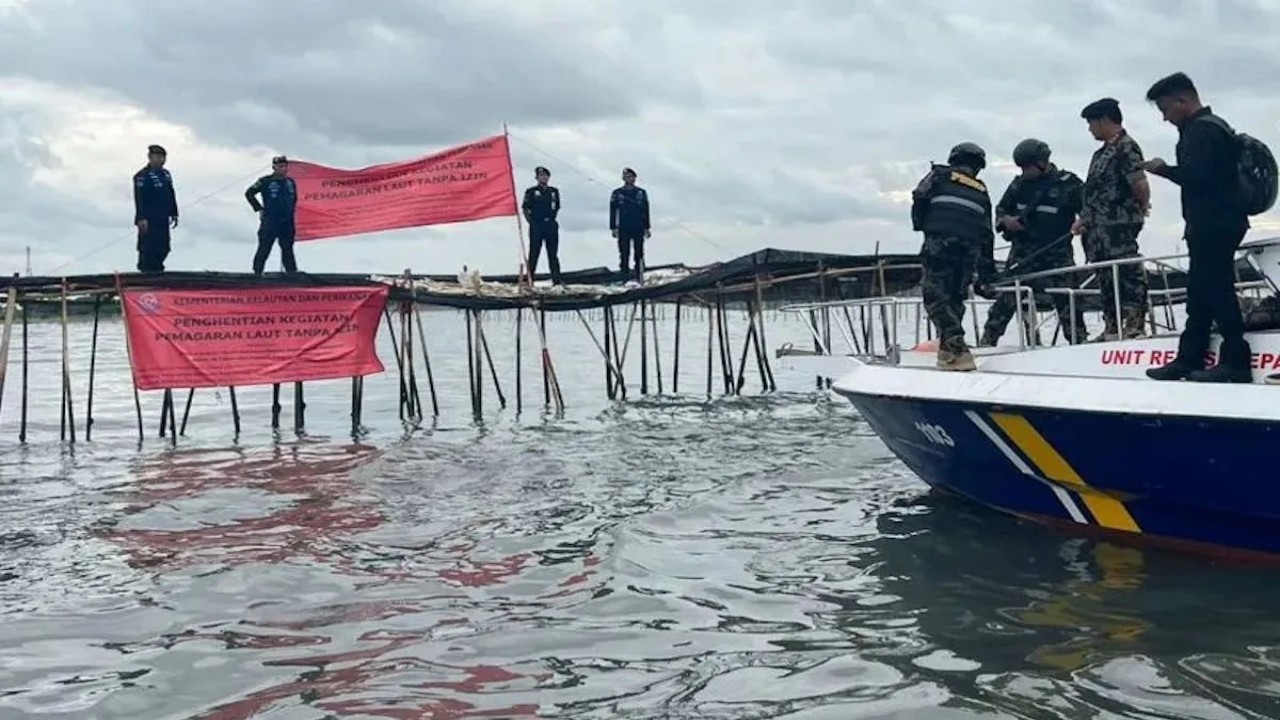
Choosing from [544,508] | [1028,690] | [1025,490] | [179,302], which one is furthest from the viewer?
[179,302]

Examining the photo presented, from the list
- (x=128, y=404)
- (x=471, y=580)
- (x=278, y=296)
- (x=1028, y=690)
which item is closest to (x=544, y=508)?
(x=471, y=580)

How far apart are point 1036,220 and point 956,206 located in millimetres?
1606

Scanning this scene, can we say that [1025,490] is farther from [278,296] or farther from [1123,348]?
[278,296]

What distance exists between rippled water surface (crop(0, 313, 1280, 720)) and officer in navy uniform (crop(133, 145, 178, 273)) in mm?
4337

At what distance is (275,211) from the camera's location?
15.5 metres

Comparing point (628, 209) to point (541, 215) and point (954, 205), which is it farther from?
point (954, 205)

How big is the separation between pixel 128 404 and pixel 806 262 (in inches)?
461

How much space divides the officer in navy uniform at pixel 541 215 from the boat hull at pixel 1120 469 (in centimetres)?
1192

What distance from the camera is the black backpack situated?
5.95m

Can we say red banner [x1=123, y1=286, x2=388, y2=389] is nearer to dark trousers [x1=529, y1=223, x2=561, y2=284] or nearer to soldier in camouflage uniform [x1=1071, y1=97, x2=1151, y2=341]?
dark trousers [x1=529, y1=223, x2=561, y2=284]

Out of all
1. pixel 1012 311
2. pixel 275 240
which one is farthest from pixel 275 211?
pixel 1012 311

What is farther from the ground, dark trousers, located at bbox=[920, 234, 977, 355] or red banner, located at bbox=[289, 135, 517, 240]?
red banner, located at bbox=[289, 135, 517, 240]

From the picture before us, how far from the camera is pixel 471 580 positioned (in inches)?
255

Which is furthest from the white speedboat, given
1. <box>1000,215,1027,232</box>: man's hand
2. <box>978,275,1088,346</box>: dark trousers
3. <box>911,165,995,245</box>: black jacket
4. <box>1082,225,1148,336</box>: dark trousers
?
<box>1000,215,1027,232</box>: man's hand
